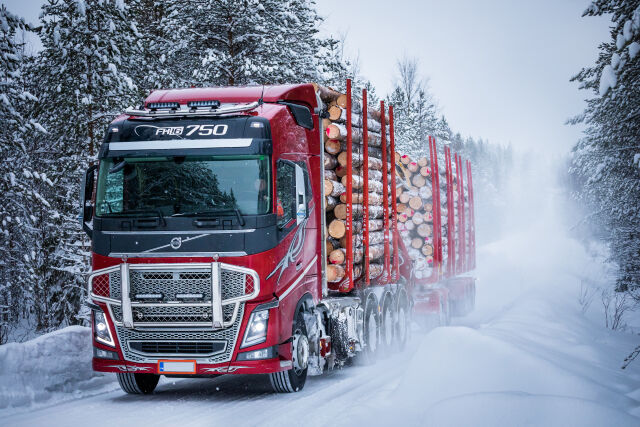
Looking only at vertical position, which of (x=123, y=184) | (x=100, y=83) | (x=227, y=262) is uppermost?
(x=100, y=83)

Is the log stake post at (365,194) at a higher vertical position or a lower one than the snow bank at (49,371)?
higher

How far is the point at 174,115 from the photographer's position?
23.1 ft

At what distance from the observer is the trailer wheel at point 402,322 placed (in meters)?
12.2

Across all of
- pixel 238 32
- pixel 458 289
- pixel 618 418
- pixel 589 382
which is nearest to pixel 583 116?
pixel 458 289

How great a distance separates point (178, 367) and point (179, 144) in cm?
242

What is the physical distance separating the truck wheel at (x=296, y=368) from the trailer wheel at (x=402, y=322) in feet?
15.8

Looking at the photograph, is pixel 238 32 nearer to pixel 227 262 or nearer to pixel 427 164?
pixel 427 164

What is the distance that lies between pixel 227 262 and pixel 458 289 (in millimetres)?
11661

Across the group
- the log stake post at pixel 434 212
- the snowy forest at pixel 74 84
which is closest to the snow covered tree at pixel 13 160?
the snowy forest at pixel 74 84

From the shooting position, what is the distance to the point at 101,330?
6789 mm

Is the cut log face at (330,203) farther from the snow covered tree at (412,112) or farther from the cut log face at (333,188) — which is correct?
the snow covered tree at (412,112)

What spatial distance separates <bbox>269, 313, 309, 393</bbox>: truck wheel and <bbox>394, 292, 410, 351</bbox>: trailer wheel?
4.82 meters

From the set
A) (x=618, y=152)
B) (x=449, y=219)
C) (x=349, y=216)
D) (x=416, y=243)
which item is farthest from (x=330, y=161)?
(x=618, y=152)

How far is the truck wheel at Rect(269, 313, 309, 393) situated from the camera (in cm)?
719
